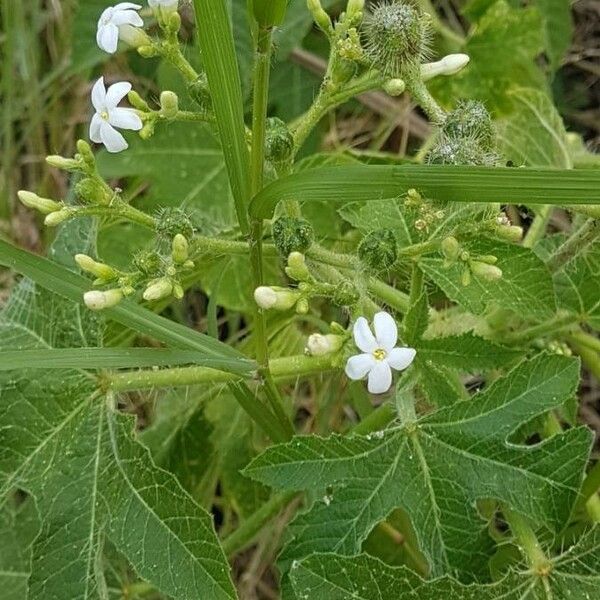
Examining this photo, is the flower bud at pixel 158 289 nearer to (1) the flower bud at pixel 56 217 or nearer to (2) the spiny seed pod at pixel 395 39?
(1) the flower bud at pixel 56 217

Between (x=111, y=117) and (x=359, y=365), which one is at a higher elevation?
(x=111, y=117)

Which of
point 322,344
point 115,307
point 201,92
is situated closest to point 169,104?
point 201,92

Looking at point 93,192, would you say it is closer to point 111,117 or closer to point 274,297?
point 111,117

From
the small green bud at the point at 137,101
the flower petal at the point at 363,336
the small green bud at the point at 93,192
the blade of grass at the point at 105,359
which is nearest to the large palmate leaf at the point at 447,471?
the blade of grass at the point at 105,359

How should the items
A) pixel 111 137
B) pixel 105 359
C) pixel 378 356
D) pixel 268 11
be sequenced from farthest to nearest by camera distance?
pixel 105 359, pixel 111 137, pixel 378 356, pixel 268 11

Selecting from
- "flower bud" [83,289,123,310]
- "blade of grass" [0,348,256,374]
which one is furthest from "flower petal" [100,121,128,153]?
"blade of grass" [0,348,256,374]

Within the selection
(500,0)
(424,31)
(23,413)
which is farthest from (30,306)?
(500,0)
